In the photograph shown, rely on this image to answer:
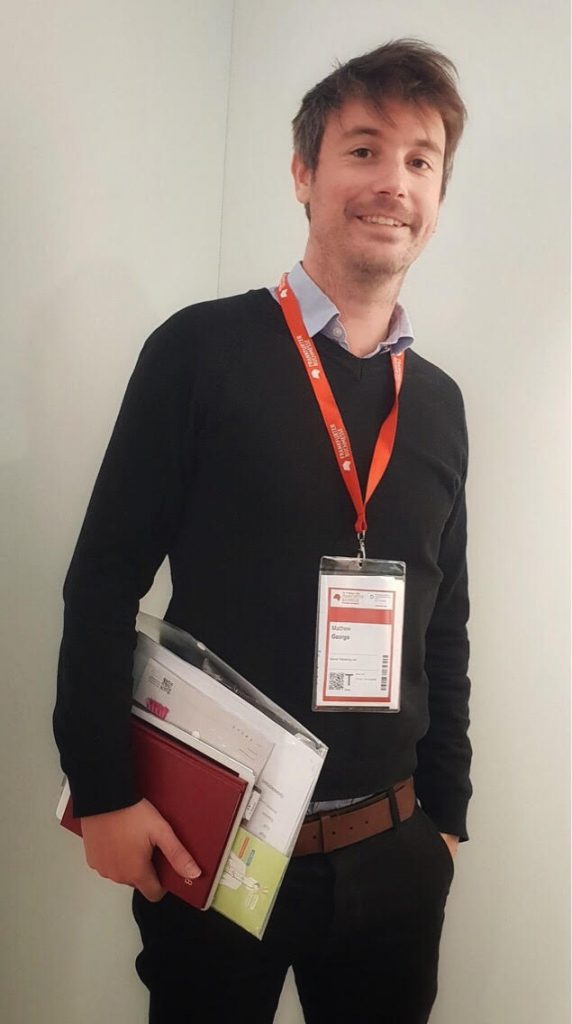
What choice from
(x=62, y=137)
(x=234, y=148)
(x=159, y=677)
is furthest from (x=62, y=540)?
(x=234, y=148)

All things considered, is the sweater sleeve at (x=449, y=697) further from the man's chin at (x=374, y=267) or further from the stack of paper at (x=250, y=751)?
the stack of paper at (x=250, y=751)

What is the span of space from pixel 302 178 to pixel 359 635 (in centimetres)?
76

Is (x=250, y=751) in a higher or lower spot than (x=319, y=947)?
higher

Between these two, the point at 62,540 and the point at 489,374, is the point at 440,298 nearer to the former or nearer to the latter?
the point at 489,374

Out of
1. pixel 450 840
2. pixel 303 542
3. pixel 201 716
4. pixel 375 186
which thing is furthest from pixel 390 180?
pixel 450 840

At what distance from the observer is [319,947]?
2.93ft

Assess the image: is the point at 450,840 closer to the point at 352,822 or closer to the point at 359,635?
the point at 352,822

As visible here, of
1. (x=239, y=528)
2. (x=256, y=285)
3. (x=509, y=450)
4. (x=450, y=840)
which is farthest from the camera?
(x=256, y=285)

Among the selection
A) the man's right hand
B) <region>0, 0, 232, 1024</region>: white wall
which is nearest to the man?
the man's right hand

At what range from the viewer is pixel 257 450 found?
913 mm

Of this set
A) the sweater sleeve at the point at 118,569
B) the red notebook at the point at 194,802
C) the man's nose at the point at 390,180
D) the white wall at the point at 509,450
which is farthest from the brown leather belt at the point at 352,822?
the man's nose at the point at 390,180

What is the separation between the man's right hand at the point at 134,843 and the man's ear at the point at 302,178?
95 centimetres

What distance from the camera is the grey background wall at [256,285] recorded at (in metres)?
1.13

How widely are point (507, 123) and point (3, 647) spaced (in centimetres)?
140
